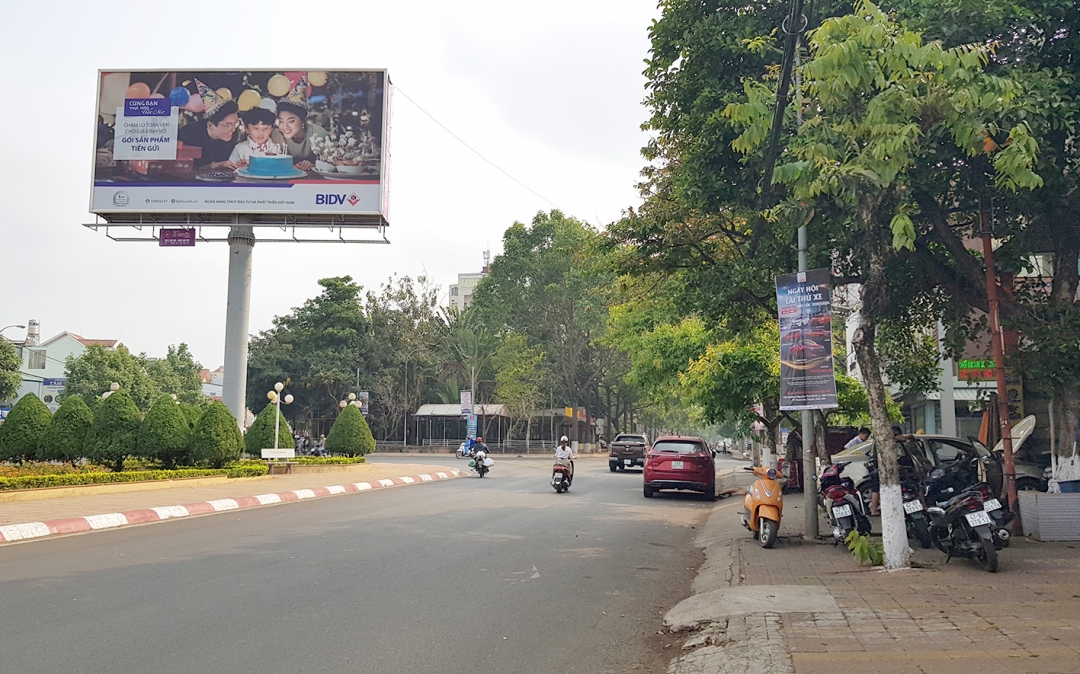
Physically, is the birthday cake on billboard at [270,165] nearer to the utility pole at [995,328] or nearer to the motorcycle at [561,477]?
the motorcycle at [561,477]

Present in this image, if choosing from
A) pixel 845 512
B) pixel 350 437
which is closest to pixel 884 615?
pixel 845 512

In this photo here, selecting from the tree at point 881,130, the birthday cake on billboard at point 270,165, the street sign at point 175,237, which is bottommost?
the tree at point 881,130

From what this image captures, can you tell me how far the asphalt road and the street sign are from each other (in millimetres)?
18097

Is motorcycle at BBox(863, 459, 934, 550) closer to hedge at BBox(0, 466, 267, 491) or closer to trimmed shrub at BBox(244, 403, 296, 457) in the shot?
hedge at BBox(0, 466, 267, 491)

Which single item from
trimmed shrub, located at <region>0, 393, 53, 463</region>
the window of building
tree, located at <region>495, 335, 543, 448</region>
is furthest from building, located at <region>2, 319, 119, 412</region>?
trimmed shrub, located at <region>0, 393, 53, 463</region>

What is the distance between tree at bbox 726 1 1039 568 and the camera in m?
7.79

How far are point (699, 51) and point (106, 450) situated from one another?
56.3 ft

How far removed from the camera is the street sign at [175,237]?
2941cm

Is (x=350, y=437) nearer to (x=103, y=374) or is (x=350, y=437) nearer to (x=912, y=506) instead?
(x=912, y=506)

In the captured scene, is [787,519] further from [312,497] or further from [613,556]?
[312,497]

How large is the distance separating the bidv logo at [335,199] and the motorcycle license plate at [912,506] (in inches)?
913

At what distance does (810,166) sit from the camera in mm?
8570

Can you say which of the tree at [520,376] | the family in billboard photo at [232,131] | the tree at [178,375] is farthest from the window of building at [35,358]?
the family in billboard photo at [232,131]

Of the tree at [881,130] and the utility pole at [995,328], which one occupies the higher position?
the tree at [881,130]
